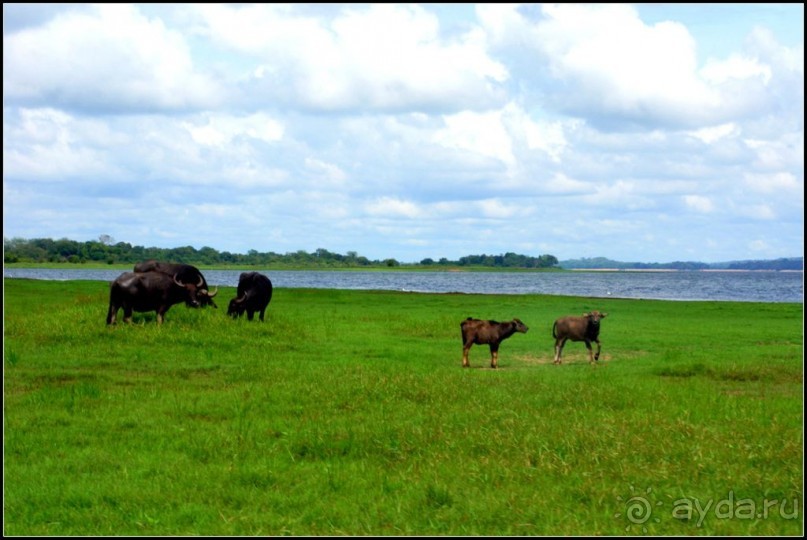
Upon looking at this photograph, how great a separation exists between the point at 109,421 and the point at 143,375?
16.2 ft

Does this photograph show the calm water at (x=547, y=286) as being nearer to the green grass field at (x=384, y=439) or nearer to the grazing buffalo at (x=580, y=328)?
the grazing buffalo at (x=580, y=328)

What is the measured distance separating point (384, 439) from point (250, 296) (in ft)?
55.3

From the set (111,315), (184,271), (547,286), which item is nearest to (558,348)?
(111,315)

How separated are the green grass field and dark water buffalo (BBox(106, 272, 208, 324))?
1.41 m

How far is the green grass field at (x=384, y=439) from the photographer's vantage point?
7961mm

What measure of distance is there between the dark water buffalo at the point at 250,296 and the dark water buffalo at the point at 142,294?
273cm

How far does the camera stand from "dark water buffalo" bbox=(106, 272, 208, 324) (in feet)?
77.5

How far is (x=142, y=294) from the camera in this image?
78.3ft

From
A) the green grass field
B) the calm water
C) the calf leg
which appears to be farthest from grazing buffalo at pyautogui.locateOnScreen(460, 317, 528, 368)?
the calm water

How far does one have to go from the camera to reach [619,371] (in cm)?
1825

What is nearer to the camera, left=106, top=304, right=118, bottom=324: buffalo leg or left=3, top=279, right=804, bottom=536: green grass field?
left=3, top=279, right=804, bottom=536: green grass field

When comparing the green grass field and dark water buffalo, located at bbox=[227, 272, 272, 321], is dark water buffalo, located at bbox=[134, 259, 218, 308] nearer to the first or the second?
dark water buffalo, located at bbox=[227, 272, 272, 321]

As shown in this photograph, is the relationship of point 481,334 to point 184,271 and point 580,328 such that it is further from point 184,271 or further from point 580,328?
point 184,271

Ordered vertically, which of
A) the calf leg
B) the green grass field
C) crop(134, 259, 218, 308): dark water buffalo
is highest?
crop(134, 259, 218, 308): dark water buffalo
